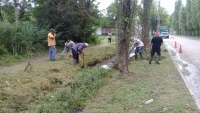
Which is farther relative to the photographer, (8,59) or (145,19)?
(145,19)

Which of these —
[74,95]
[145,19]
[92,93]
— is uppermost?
[145,19]

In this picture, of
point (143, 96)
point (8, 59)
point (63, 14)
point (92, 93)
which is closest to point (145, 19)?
point (63, 14)

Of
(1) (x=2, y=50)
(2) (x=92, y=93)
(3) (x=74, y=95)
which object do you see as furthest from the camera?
(1) (x=2, y=50)

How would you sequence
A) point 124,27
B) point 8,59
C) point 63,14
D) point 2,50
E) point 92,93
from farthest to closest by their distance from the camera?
point 63,14 → point 2,50 → point 8,59 → point 124,27 → point 92,93

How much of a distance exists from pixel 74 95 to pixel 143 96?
6.83 ft

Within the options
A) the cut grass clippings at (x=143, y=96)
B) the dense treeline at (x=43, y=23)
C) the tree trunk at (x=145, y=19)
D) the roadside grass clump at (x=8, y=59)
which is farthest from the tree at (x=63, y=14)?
the cut grass clippings at (x=143, y=96)

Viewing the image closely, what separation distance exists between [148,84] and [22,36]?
8985 mm

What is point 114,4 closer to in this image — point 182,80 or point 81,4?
point 182,80

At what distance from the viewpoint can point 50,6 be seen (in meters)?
20.0

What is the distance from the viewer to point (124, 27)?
9.95 metres

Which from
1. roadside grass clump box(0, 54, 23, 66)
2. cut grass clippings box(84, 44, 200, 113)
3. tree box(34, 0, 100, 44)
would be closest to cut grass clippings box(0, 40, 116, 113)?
cut grass clippings box(84, 44, 200, 113)

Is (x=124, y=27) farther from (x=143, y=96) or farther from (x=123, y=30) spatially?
(x=143, y=96)

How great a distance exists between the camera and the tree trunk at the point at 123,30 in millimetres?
9812


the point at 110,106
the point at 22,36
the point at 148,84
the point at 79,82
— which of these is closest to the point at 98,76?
the point at 79,82
